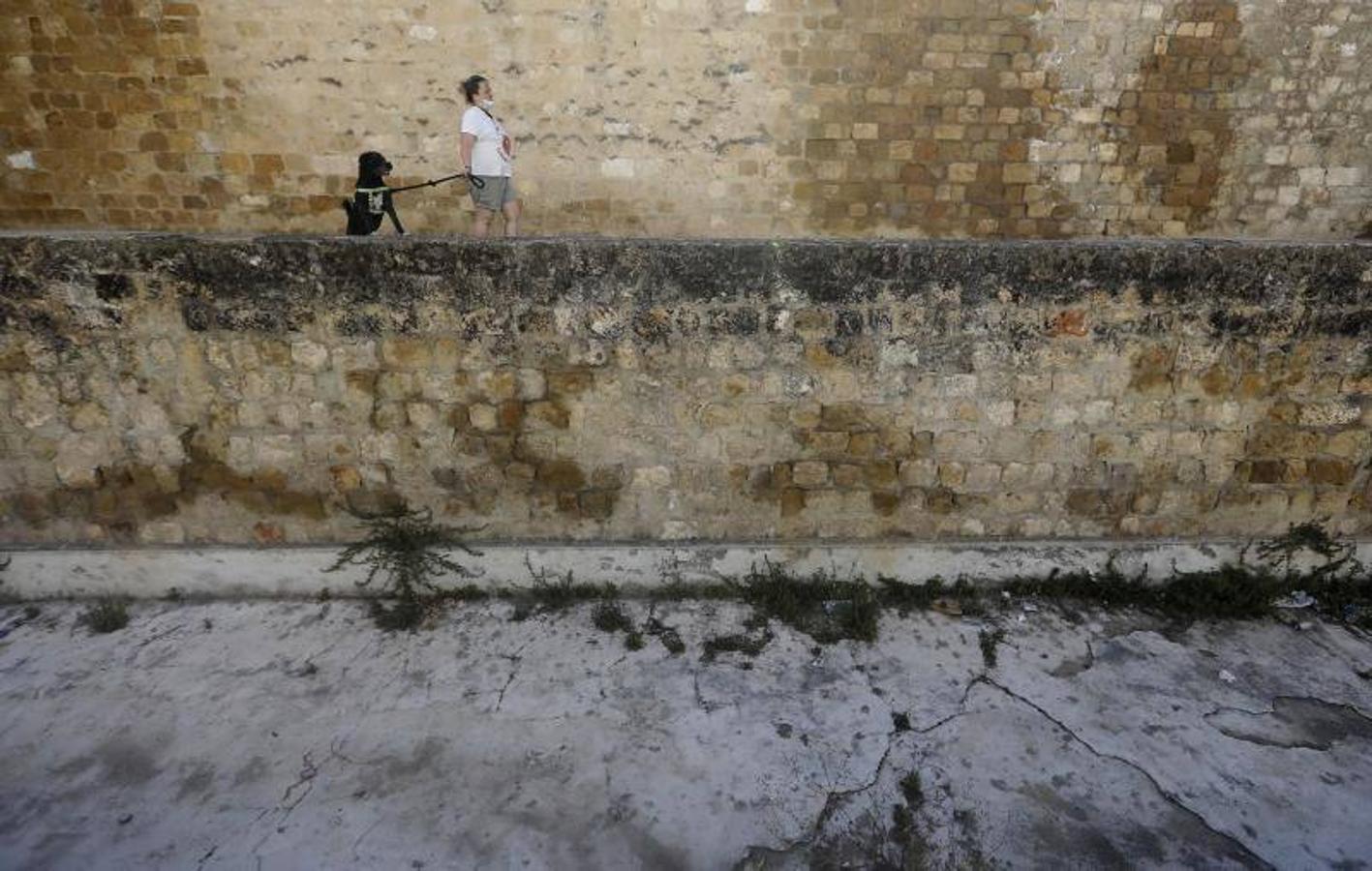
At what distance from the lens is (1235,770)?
8.09 ft

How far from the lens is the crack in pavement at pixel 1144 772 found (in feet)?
7.17

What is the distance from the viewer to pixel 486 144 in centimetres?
559

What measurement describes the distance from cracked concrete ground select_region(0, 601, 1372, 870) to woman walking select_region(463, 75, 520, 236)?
12.7ft

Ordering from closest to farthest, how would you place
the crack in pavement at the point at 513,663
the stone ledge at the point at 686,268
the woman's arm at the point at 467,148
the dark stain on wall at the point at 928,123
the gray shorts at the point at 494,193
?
the crack in pavement at the point at 513,663
the stone ledge at the point at 686,268
the woman's arm at the point at 467,148
the gray shorts at the point at 494,193
the dark stain on wall at the point at 928,123

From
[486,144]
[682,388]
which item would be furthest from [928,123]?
[682,388]

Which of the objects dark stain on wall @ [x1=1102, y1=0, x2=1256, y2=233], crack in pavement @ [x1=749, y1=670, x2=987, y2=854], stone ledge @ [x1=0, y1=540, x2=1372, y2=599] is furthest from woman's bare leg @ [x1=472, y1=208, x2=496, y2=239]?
dark stain on wall @ [x1=1102, y1=0, x2=1256, y2=233]

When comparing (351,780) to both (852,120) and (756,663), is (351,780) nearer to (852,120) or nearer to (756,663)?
(756,663)

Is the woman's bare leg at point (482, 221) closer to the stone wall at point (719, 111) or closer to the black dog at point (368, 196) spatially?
the black dog at point (368, 196)

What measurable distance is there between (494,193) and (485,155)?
31cm

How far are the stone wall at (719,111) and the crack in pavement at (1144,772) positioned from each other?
18.4 ft

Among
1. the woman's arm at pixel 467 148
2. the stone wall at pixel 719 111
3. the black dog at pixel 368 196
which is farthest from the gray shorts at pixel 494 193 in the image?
the stone wall at pixel 719 111

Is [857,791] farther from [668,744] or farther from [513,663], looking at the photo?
[513,663]

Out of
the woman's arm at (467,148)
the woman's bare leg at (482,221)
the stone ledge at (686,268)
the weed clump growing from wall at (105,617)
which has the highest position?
the woman's arm at (467,148)

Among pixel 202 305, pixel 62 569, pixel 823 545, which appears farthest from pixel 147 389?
pixel 823 545
